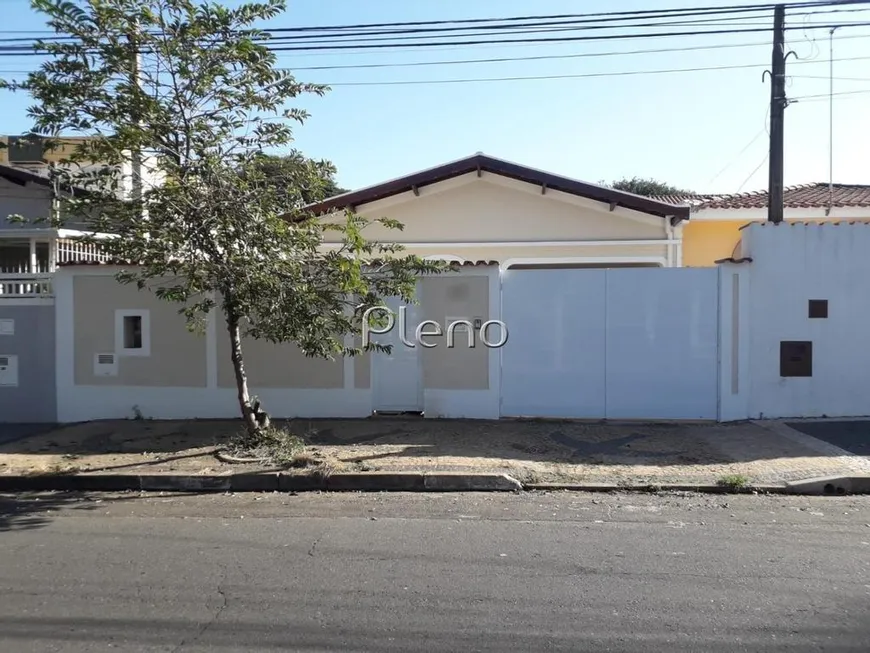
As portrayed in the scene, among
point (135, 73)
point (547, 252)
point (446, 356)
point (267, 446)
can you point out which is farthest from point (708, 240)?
point (135, 73)

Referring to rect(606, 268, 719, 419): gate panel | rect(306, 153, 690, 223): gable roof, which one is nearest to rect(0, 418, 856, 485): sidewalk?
rect(606, 268, 719, 419): gate panel

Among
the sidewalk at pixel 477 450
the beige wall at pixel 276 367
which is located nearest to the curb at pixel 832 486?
the sidewalk at pixel 477 450

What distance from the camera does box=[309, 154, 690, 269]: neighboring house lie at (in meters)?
13.0

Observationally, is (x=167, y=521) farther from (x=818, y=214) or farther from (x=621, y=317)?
(x=818, y=214)

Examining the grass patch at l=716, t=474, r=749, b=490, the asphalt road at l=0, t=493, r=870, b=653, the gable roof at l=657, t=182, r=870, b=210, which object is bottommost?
the asphalt road at l=0, t=493, r=870, b=653

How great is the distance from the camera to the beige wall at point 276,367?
9914mm

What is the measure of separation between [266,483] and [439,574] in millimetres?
3040

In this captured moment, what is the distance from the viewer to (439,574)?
15.4 ft

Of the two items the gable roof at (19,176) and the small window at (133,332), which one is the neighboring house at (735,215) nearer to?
the small window at (133,332)

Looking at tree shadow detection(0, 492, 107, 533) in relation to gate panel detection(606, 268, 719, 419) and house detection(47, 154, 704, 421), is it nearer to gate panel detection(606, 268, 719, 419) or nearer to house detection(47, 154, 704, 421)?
house detection(47, 154, 704, 421)

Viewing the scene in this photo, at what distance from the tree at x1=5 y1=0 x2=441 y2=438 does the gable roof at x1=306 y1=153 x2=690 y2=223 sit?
4.82 m

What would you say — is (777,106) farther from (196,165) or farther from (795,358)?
(196,165)

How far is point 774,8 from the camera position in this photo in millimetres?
11070

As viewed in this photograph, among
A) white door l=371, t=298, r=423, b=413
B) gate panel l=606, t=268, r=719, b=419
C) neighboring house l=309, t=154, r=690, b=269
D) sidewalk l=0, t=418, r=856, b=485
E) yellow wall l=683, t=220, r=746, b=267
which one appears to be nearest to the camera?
sidewalk l=0, t=418, r=856, b=485
